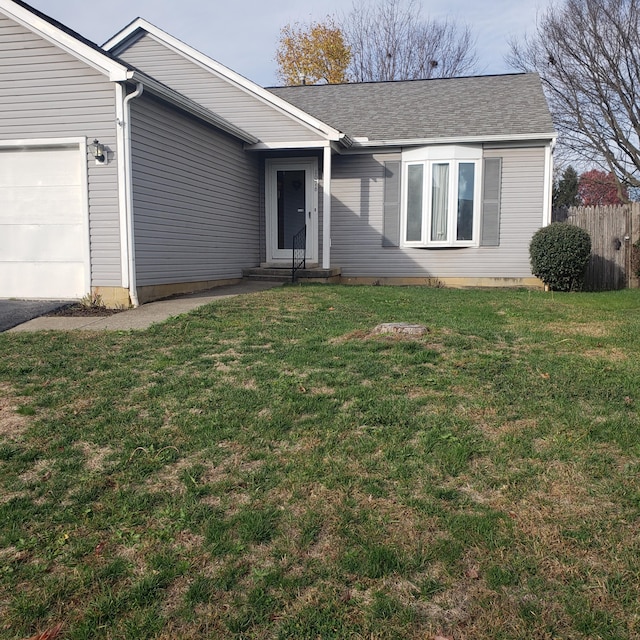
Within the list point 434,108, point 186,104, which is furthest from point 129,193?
point 434,108

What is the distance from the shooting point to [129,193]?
834 cm

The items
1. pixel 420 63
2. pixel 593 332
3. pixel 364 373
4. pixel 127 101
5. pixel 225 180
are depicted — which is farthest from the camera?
pixel 420 63

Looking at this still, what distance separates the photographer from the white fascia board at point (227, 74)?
11.9m

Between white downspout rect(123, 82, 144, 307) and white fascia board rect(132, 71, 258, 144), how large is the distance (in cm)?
19

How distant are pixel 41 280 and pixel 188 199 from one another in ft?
9.51

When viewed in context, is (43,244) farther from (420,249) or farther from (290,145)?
(420,249)

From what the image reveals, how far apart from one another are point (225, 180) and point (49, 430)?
8.69 m

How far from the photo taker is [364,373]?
482 centimetres

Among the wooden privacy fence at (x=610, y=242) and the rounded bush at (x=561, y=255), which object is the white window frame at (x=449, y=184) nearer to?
the rounded bush at (x=561, y=255)

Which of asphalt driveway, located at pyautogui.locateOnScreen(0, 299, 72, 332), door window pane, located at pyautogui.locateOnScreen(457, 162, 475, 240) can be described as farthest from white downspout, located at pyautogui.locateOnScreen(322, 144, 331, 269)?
asphalt driveway, located at pyautogui.locateOnScreen(0, 299, 72, 332)

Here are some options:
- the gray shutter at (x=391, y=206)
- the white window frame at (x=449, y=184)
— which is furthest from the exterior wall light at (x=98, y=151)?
the white window frame at (x=449, y=184)

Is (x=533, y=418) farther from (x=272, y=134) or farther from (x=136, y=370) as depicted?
(x=272, y=134)

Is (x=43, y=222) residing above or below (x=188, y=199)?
below

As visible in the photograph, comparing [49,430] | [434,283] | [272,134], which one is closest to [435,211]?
[434,283]
